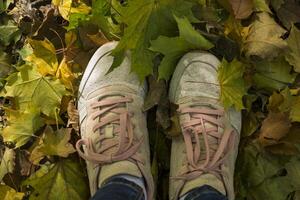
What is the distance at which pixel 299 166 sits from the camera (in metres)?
1.33

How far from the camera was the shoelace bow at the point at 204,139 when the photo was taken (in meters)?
1.23

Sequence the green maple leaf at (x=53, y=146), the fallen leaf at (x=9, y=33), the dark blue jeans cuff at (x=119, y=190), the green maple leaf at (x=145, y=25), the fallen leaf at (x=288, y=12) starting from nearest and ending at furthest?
the dark blue jeans cuff at (x=119, y=190), the green maple leaf at (x=145, y=25), the green maple leaf at (x=53, y=146), the fallen leaf at (x=288, y=12), the fallen leaf at (x=9, y=33)

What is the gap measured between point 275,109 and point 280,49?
15 cm

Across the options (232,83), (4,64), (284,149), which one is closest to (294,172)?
(284,149)

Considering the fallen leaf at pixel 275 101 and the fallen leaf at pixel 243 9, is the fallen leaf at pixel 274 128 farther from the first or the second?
the fallen leaf at pixel 243 9

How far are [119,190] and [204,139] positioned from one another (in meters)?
0.26

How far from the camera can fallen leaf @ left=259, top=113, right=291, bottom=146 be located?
50.8 inches

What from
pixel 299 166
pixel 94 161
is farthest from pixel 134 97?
pixel 299 166

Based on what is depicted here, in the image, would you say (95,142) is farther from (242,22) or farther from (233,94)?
(242,22)

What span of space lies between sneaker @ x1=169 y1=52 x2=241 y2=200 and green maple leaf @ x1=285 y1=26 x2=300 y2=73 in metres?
0.19

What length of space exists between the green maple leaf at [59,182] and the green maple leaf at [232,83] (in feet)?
1.37

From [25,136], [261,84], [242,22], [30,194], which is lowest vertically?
[30,194]

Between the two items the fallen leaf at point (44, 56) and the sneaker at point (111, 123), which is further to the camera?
the fallen leaf at point (44, 56)

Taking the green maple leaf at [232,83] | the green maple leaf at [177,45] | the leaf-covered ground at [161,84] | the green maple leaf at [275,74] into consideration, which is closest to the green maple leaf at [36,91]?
the leaf-covered ground at [161,84]
